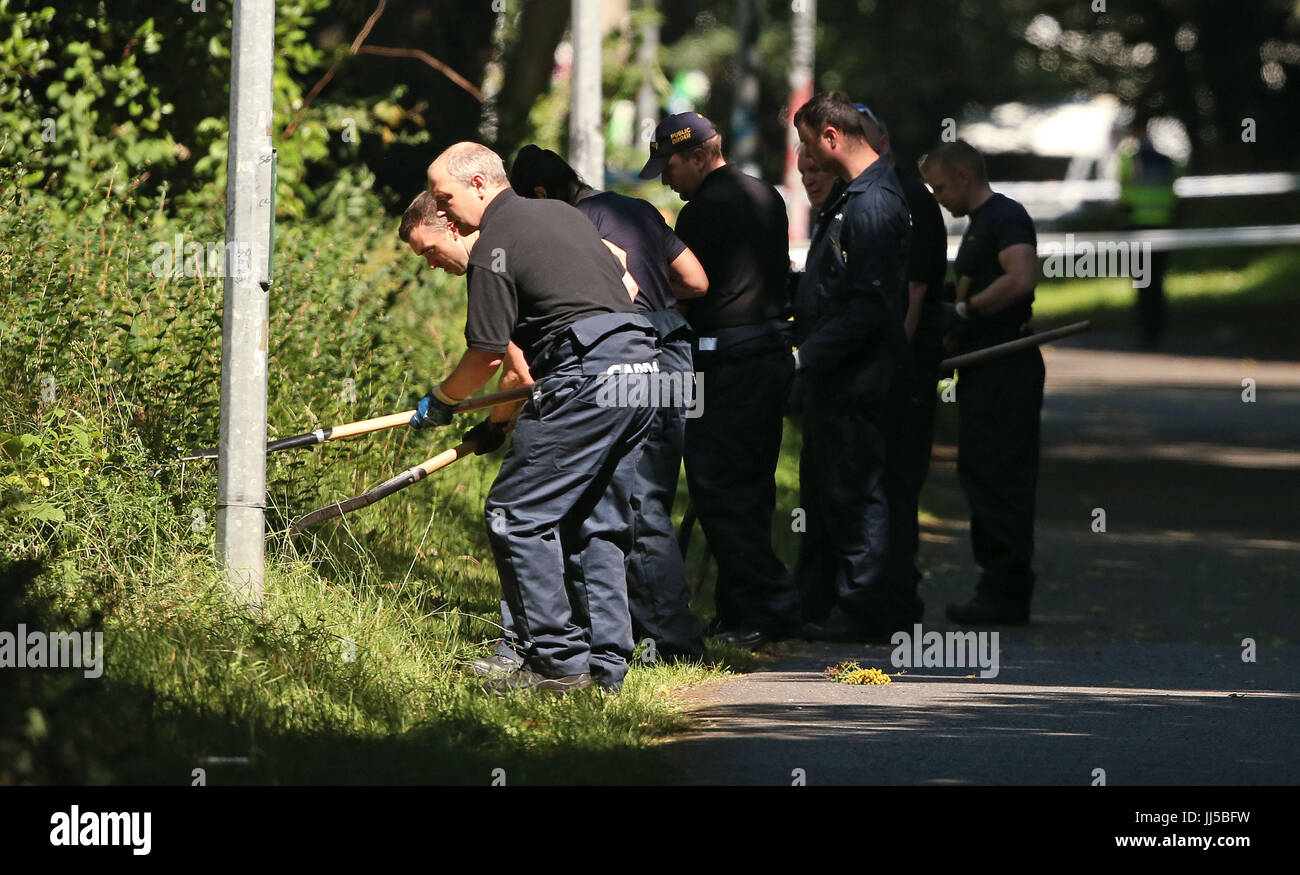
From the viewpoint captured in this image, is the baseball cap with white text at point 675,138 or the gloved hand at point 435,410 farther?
the baseball cap with white text at point 675,138

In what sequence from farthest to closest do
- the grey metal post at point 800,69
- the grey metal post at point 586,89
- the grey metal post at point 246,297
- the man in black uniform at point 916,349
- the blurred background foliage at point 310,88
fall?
the grey metal post at point 800,69, the grey metal post at point 586,89, the blurred background foliage at point 310,88, the man in black uniform at point 916,349, the grey metal post at point 246,297

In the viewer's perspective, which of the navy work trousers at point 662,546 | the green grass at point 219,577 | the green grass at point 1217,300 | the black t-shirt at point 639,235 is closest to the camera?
the green grass at point 219,577

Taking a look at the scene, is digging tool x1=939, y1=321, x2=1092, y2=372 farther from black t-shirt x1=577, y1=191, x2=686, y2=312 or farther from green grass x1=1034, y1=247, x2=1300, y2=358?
green grass x1=1034, y1=247, x2=1300, y2=358

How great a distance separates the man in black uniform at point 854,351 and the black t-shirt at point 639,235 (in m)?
0.96

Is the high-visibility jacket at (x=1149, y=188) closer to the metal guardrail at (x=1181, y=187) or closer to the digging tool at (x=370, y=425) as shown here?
the metal guardrail at (x=1181, y=187)

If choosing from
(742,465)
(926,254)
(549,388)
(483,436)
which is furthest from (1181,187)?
(549,388)

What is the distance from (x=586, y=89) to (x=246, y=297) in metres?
5.75

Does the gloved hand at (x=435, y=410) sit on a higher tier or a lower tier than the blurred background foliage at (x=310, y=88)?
lower

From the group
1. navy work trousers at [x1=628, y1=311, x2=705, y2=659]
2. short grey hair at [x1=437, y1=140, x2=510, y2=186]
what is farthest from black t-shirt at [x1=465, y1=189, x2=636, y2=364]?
navy work trousers at [x1=628, y1=311, x2=705, y2=659]

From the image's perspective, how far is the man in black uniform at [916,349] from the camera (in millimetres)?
8281

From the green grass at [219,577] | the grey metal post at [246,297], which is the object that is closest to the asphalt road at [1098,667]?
the green grass at [219,577]
